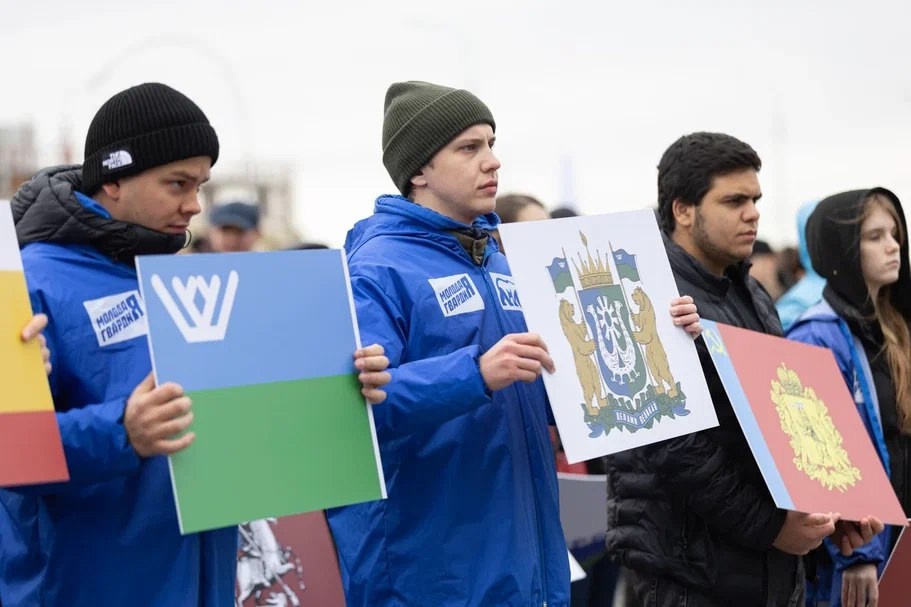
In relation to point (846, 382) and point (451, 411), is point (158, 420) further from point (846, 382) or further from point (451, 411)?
point (846, 382)

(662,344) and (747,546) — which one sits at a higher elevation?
(662,344)

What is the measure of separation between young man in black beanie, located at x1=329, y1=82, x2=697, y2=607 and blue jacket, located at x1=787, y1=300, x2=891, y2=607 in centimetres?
177

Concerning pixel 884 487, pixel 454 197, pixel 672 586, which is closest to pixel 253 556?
pixel 672 586

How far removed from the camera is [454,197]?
4.07 meters

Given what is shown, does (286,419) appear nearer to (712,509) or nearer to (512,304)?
(512,304)

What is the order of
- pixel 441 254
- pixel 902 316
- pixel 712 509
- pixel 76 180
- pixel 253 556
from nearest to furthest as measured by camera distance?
pixel 76 180, pixel 441 254, pixel 712 509, pixel 253 556, pixel 902 316

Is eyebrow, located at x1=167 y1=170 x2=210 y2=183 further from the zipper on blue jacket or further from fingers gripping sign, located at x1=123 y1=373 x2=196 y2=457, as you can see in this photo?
the zipper on blue jacket

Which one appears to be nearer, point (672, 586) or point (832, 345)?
point (672, 586)

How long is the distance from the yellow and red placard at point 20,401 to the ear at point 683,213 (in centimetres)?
269

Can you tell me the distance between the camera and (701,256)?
500 centimetres

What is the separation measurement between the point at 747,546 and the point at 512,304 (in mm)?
1328

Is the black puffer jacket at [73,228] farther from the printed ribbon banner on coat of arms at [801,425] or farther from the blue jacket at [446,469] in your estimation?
the printed ribbon banner on coat of arms at [801,425]

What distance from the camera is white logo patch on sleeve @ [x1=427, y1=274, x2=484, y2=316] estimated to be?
12.8ft

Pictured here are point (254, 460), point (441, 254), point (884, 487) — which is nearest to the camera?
point (254, 460)
